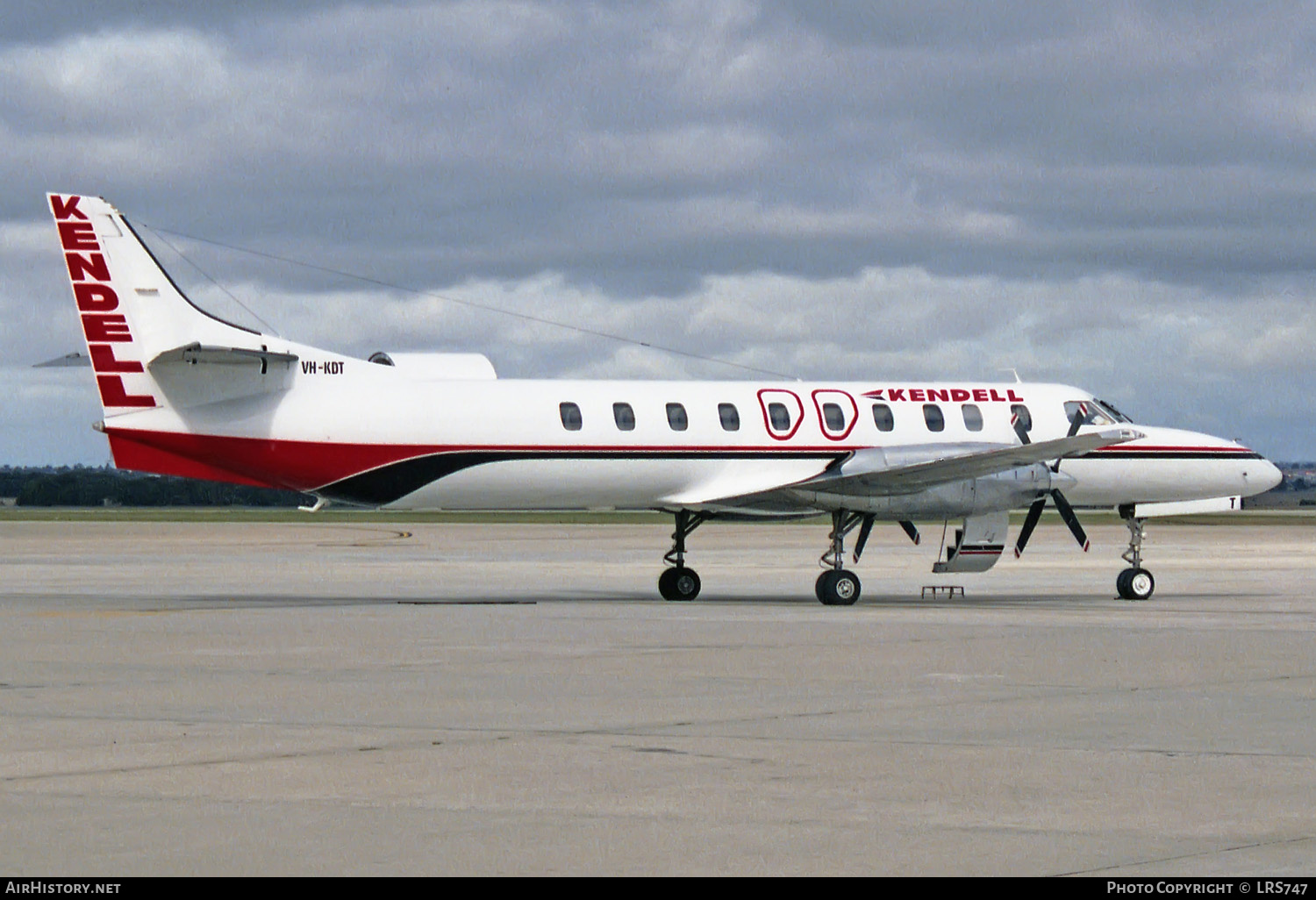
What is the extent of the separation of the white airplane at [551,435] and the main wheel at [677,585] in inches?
1.2

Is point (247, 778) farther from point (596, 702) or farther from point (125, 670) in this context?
point (125, 670)

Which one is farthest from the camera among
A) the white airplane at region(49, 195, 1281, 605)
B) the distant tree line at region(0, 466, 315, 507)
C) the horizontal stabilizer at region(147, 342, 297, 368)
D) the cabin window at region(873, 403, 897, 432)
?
the distant tree line at region(0, 466, 315, 507)

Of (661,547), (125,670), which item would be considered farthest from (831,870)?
(661,547)


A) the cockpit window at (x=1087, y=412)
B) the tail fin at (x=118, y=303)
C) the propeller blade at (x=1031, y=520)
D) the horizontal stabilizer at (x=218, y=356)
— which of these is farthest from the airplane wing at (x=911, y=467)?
the tail fin at (x=118, y=303)

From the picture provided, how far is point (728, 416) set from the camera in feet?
109

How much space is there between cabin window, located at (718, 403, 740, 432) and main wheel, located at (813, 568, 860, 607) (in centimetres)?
347

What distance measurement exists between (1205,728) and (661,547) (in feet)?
156

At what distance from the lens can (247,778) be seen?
12047 mm

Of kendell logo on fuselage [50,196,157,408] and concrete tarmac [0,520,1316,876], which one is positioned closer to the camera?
concrete tarmac [0,520,1316,876]

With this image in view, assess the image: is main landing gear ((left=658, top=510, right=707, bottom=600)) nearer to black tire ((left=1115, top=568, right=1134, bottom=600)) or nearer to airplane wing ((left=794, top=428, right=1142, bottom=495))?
airplane wing ((left=794, top=428, right=1142, bottom=495))

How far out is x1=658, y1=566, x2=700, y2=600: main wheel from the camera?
3325 cm

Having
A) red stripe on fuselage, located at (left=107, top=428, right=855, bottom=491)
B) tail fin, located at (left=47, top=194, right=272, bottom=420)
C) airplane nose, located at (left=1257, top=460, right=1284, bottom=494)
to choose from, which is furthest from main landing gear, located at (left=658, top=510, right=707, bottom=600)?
airplane nose, located at (left=1257, top=460, right=1284, bottom=494)

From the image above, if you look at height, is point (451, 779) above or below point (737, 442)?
below

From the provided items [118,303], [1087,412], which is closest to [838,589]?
[1087,412]
